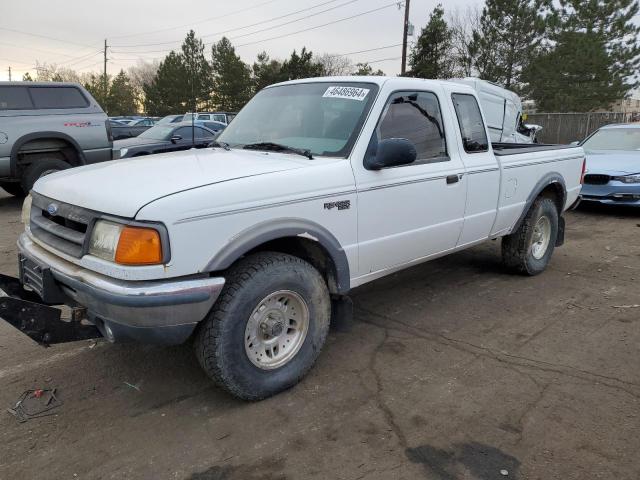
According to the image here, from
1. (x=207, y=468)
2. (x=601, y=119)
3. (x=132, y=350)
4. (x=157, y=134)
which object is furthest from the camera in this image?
(x=601, y=119)

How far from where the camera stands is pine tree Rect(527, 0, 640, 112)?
2759cm

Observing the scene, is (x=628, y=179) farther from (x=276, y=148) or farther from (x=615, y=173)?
(x=276, y=148)

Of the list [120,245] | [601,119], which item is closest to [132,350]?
[120,245]

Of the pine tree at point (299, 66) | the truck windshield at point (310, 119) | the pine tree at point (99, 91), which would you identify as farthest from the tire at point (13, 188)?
the pine tree at point (99, 91)

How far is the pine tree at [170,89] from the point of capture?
51.0m

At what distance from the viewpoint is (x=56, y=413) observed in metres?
3.16

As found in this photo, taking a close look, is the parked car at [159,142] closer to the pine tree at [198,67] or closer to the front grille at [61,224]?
the front grille at [61,224]

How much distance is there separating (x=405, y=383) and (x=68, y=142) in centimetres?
846

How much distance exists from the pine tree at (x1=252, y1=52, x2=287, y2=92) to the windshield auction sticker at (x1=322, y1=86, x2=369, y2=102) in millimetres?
38905


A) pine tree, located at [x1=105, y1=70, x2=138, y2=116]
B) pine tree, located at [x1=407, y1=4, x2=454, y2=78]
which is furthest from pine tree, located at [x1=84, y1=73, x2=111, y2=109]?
pine tree, located at [x1=407, y1=4, x2=454, y2=78]

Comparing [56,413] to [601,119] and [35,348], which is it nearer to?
[35,348]

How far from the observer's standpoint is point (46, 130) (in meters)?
9.28

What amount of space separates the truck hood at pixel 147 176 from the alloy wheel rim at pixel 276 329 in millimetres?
783

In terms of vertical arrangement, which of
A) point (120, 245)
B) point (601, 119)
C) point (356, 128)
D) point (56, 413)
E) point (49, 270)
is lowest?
point (56, 413)
